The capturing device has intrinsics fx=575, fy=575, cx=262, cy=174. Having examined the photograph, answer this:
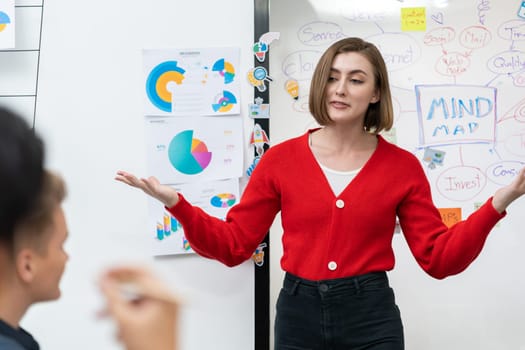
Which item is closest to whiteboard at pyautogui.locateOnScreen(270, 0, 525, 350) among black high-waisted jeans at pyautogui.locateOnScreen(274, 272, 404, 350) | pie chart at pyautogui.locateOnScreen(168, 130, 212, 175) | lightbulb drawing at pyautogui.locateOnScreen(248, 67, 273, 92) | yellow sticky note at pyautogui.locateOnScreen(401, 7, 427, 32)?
yellow sticky note at pyautogui.locateOnScreen(401, 7, 427, 32)

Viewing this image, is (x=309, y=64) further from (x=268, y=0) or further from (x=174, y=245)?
(x=174, y=245)

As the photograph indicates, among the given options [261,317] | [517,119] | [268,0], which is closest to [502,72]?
[517,119]

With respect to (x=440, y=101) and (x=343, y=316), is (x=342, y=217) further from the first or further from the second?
(x=440, y=101)

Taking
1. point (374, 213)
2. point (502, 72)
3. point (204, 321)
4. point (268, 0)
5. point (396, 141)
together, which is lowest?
point (204, 321)

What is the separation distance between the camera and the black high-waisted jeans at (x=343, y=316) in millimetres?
1479

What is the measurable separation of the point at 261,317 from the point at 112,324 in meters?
1.40

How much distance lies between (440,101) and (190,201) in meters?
0.98

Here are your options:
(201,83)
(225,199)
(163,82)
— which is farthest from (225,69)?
(225,199)

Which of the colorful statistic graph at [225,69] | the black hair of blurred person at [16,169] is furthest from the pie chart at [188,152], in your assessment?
the black hair of blurred person at [16,169]

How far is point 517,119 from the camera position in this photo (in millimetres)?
2125

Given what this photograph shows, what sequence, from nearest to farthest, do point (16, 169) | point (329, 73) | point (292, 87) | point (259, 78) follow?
point (16, 169)
point (329, 73)
point (259, 78)
point (292, 87)

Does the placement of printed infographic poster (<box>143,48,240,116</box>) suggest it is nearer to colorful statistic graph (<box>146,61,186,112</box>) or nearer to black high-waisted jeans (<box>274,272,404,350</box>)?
colorful statistic graph (<box>146,61,186,112</box>)

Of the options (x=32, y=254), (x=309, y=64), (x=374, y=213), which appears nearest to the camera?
(x=32, y=254)

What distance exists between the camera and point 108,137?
2.00 metres
